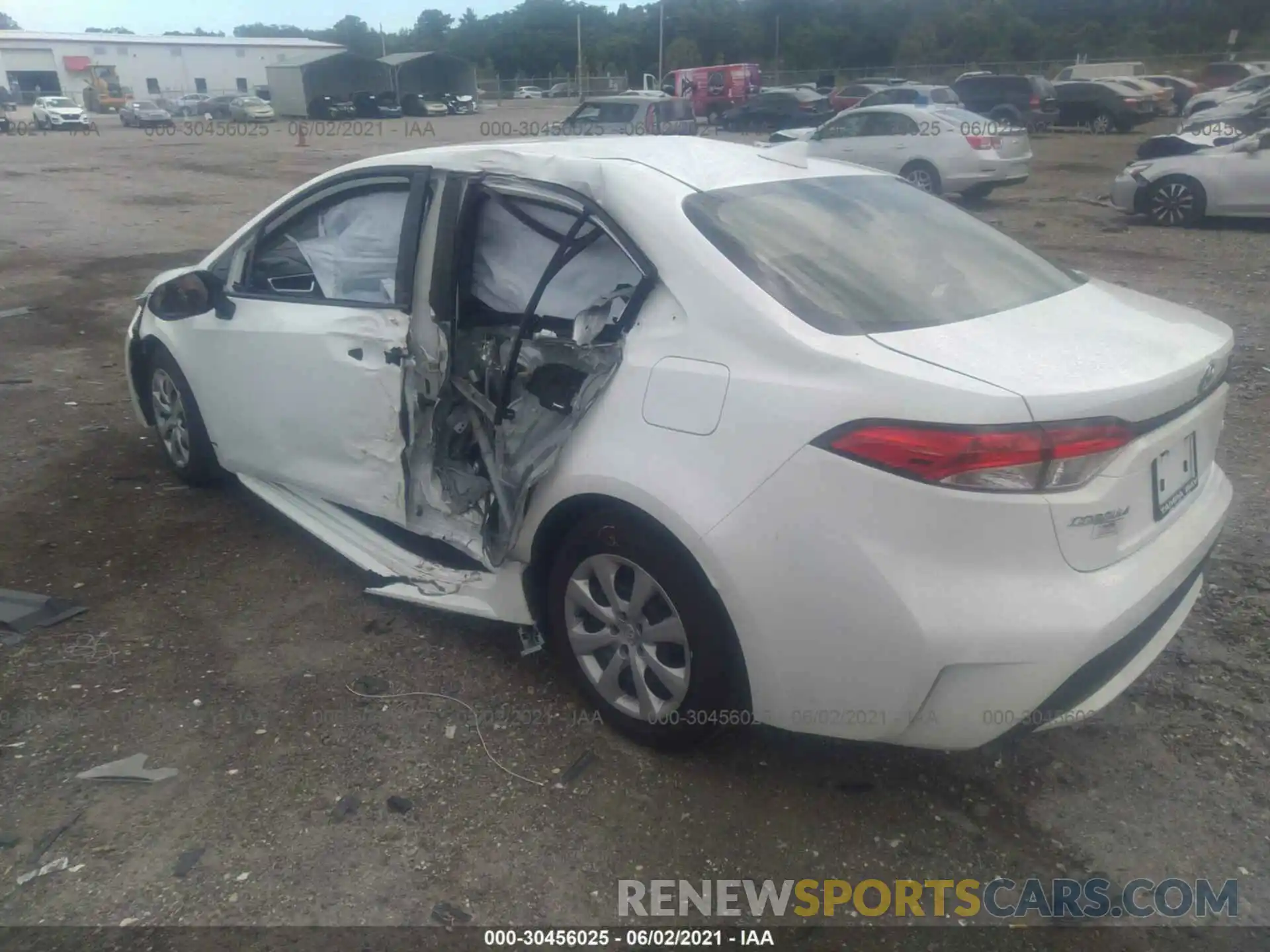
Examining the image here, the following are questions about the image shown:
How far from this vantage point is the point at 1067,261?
10.4m

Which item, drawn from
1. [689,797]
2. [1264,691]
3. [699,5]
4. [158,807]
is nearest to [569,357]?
[689,797]

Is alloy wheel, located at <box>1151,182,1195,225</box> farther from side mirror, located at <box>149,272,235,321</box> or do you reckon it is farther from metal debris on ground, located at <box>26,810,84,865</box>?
metal debris on ground, located at <box>26,810,84,865</box>

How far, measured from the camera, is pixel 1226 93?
25312mm

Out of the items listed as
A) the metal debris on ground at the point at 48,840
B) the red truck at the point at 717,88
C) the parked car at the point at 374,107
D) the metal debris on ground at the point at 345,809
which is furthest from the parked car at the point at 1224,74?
the metal debris on ground at the point at 48,840

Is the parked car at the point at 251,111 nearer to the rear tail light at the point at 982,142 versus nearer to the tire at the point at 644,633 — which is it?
the rear tail light at the point at 982,142

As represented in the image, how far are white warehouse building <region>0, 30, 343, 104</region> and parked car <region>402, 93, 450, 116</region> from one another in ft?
64.0

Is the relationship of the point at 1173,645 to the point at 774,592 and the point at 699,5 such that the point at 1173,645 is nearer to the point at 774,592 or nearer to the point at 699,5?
the point at 774,592

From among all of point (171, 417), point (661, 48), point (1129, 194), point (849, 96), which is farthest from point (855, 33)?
point (171, 417)

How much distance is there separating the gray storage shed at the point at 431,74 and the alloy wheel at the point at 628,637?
191ft

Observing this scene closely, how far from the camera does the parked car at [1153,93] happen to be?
2862cm

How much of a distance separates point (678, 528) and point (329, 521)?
6.53 feet

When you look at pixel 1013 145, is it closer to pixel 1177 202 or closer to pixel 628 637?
pixel 1177 202

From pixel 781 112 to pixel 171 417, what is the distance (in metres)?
29.0

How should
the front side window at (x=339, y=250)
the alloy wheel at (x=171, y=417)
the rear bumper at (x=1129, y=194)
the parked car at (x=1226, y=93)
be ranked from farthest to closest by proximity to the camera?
the parked car at (x=1226, y=93) < the rear bumper at (x=1129, y=194) < the alloy wheel at (x=171, y=417) < the front side window at (x=339, y=250)
